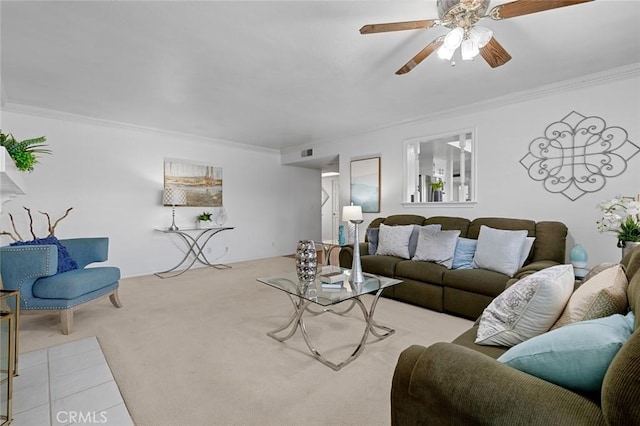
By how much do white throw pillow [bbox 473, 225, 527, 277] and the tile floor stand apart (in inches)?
121

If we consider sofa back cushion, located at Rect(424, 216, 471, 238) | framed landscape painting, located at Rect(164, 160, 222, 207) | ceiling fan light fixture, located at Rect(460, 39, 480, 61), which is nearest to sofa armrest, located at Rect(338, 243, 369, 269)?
sofa back cushion, located at Rect(424, 216, 471, 238)

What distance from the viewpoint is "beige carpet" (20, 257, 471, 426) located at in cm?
159

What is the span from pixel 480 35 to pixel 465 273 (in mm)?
2056

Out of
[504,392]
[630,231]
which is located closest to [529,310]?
[504,392]

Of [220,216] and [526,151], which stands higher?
[526,151]

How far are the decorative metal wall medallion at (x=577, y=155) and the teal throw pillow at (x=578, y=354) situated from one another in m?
2.88

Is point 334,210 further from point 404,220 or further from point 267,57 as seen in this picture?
point 267,57

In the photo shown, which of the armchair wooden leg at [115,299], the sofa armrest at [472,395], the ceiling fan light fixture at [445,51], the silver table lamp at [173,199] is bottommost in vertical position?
the armchair wooden leg at [115,299]

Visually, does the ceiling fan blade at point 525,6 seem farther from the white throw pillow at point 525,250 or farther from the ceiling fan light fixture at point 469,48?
the white throw pillow at point 525,250

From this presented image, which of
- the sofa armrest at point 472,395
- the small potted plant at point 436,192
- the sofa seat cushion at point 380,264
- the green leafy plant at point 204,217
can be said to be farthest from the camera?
the green leafy plant at point 204,217

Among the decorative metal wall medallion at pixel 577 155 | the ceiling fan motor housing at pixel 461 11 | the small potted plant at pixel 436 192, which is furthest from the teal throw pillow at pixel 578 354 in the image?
the small potted plant at pixel 436 192

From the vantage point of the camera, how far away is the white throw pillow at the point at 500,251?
287 centimetres

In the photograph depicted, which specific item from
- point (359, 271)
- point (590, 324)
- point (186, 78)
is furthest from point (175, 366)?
point (186, 78)

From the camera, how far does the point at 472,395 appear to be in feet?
2.72
